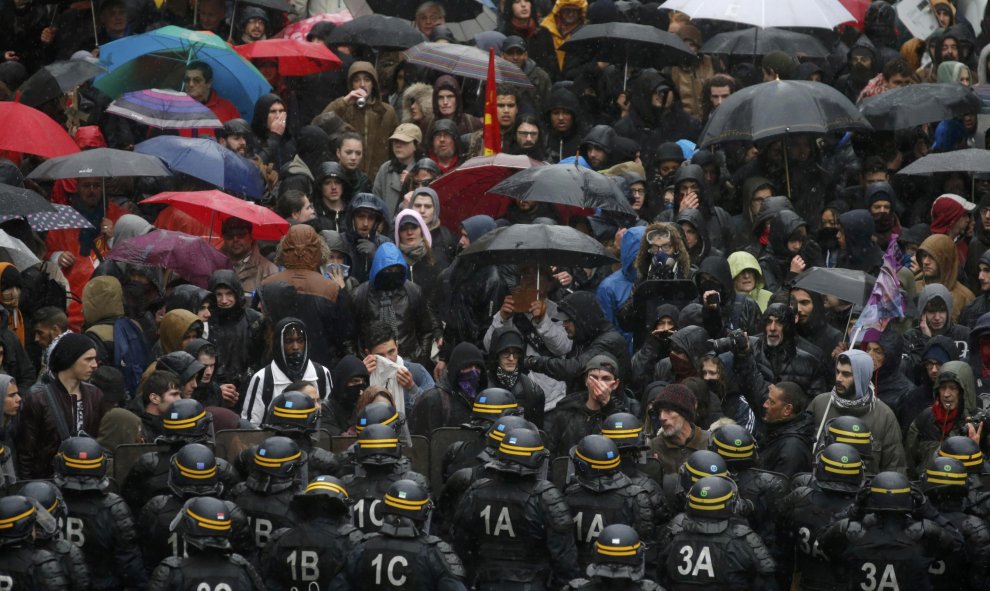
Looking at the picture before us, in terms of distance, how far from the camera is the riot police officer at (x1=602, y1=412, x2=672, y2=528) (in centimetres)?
1249

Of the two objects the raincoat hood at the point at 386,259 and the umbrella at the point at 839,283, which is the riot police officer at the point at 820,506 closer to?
the umbrella at the point at 839,283

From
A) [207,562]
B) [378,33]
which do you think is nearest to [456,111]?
[378,33]

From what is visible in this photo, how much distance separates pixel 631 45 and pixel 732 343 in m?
5.63

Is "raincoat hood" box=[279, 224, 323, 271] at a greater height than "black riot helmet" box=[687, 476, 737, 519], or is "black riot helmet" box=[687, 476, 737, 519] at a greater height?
"raincoat hood" box=[279, 224, 323, 271]

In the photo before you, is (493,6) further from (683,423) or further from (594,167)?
(683,423)

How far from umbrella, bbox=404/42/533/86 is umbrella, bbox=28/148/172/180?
10.6 feet

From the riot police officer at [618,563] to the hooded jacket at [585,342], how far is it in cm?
347

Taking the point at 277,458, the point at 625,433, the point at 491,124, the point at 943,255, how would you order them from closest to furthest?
the point at 277,458 < the point at 625,433 < the point at 943,255 < the point at 491,124

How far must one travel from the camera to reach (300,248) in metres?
14.9

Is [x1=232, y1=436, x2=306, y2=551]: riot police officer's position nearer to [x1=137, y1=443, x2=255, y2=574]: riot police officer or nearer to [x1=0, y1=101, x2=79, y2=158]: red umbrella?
[x1=137, y1=443, x2=255, y2=574]: riot police officer

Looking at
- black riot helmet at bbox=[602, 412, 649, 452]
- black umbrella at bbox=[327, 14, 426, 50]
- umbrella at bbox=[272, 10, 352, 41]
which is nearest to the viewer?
black riot helmet at bbox=[602, 412, 649, 452]

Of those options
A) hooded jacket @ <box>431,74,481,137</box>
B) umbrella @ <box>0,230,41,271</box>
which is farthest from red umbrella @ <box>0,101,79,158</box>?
hooded jacket @ <box>431,74,481,137</box>

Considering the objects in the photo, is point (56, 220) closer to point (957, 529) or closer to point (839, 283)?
point (839, 283)

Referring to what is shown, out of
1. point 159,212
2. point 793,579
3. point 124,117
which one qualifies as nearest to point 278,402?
point 793,579
